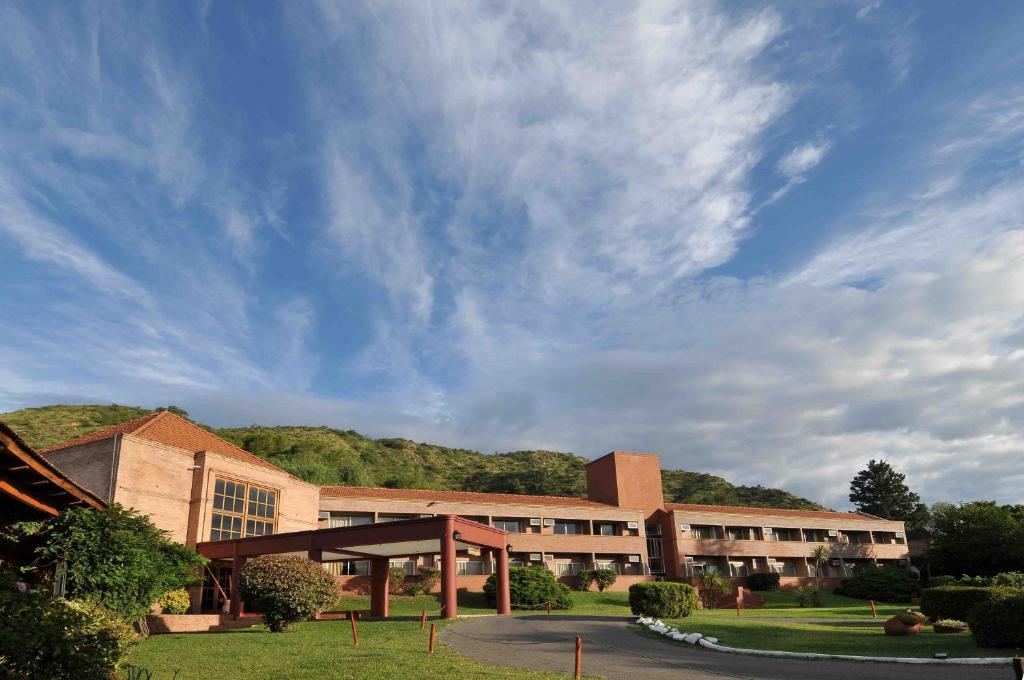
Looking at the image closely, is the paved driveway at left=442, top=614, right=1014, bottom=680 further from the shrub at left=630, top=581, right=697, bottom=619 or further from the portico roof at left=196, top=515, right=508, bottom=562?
the portico roof at left=196, top=515, right=508, bottom=562

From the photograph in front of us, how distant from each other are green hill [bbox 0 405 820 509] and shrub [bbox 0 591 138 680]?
5125 cm

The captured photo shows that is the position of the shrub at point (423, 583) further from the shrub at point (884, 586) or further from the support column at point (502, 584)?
the shrub at point (884, 586)

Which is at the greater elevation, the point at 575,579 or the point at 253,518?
the point at 253,518

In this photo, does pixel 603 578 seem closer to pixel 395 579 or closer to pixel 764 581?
pixel 764 581

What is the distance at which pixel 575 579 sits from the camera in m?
52.7

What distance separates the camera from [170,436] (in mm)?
34125

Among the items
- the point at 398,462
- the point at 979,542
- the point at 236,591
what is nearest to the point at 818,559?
the point at 979,542

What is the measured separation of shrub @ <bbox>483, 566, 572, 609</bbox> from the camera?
3700cm

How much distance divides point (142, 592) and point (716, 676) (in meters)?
19.0

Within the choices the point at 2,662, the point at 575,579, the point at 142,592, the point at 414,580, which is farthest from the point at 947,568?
the point at 2,662

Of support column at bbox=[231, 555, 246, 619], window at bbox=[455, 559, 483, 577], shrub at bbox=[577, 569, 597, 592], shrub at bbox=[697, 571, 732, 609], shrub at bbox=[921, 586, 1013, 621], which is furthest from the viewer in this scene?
shrub at bbox=[577, 569, 597, 592]

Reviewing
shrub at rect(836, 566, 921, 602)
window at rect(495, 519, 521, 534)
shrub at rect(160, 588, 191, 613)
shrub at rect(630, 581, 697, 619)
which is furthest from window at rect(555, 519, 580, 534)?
shrub at rect(160, 588, 191, 613)

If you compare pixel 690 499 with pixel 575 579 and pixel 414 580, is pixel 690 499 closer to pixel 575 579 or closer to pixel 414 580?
pixel 575 579

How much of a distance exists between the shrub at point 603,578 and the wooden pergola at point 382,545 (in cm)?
2029
